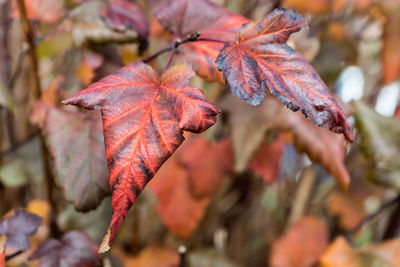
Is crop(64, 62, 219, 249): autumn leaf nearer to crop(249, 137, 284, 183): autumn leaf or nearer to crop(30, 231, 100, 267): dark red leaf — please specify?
crop(30, 231, 100, 267): dark red leaf

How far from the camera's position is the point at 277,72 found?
11.3 inches


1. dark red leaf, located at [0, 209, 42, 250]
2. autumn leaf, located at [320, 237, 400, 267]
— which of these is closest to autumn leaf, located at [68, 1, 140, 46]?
dark red leaf, located at [0, 209, 42, 250]

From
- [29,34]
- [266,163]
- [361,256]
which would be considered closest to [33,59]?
[29,34]

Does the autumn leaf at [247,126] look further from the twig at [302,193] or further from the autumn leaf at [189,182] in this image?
the twig at [302,193]

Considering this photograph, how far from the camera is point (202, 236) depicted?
852 mm

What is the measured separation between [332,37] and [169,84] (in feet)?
2.18

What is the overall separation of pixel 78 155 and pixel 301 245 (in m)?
0.54

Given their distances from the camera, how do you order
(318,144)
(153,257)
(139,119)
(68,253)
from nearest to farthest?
(139,119) → (68,253) → (318,144) → (153,257)

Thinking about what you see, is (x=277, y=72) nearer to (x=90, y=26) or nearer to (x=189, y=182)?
(x=90, y=26)

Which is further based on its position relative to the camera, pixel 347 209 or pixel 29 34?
pixel 347 209

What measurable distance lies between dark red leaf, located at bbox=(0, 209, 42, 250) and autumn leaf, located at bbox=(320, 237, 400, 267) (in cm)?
41

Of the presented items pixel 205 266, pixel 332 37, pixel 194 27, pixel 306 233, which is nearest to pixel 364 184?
pixel 306 233

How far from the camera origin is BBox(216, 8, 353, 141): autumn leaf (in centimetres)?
27

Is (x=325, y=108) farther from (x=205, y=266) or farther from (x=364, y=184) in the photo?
(x=364, y=184)
